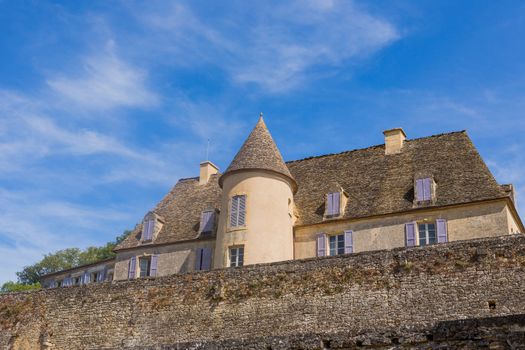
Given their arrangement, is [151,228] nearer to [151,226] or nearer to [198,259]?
[151,226]

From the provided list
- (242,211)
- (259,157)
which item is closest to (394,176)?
(259,157)

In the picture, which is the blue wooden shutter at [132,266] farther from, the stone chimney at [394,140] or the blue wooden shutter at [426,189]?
the blue wooden shutter at [426,189]

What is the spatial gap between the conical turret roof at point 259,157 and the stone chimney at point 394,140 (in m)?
5.57

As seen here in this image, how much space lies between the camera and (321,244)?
96.6ft

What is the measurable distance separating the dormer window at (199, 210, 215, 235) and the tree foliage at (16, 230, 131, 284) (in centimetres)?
3217

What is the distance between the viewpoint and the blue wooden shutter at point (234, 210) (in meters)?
29.0

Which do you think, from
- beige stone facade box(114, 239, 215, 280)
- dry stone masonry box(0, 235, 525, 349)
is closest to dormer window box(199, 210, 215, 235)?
beige stone facade box(114, 239, 215, 280)

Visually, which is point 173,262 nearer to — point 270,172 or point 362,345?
point 270,172

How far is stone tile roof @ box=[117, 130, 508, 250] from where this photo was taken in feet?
92.6

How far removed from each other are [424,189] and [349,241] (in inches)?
159

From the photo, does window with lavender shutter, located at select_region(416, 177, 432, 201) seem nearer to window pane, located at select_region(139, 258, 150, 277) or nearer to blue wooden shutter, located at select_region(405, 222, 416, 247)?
blue wooden shutter, located at select_region(405, 222, 416, 247)

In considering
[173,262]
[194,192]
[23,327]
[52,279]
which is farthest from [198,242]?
[52,279]

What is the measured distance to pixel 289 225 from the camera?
29719 mm

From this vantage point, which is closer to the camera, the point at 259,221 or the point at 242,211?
the point at 259,221
